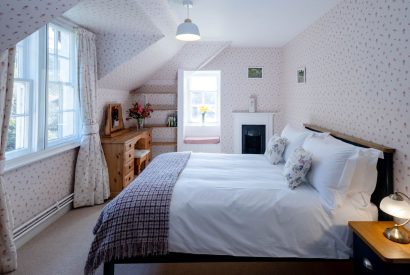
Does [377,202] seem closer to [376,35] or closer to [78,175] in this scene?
[376,35]

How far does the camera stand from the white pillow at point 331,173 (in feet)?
6.46

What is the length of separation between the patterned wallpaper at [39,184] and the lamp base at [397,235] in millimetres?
2807

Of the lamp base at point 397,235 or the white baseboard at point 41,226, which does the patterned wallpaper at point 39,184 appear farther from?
the lamp base at point 397,235

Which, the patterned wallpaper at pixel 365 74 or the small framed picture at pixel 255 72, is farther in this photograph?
the small framed picture at pixel 255 72

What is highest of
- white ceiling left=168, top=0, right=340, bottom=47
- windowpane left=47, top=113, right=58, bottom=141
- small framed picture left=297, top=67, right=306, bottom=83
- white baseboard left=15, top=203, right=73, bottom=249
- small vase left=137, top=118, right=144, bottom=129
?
white ceiling left=168, top=0, right=340, bottom=47

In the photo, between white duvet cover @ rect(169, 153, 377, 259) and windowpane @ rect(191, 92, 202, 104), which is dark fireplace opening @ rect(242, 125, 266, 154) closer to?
windowpane @ rect(191, 92, 202, 104)

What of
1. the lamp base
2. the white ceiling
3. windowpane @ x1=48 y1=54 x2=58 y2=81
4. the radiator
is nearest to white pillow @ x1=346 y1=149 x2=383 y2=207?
the lamp base

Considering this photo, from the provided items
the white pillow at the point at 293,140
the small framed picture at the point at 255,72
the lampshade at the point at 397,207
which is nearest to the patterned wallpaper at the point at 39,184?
the white pillow at the point at 293,140

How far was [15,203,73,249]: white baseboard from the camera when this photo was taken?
2.54 metres

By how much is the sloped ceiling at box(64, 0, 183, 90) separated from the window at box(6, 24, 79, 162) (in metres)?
0.38

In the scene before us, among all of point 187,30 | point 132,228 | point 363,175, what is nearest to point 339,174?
point 363,175

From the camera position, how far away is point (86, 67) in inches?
137

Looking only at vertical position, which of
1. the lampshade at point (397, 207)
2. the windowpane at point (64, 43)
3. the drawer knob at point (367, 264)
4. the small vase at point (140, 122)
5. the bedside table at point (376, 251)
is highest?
the windowpane at point (64, 43)

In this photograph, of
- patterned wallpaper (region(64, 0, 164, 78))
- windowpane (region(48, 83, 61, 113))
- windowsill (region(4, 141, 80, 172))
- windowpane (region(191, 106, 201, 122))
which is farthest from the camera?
windowpane (region(191, 106, 201, 122))
